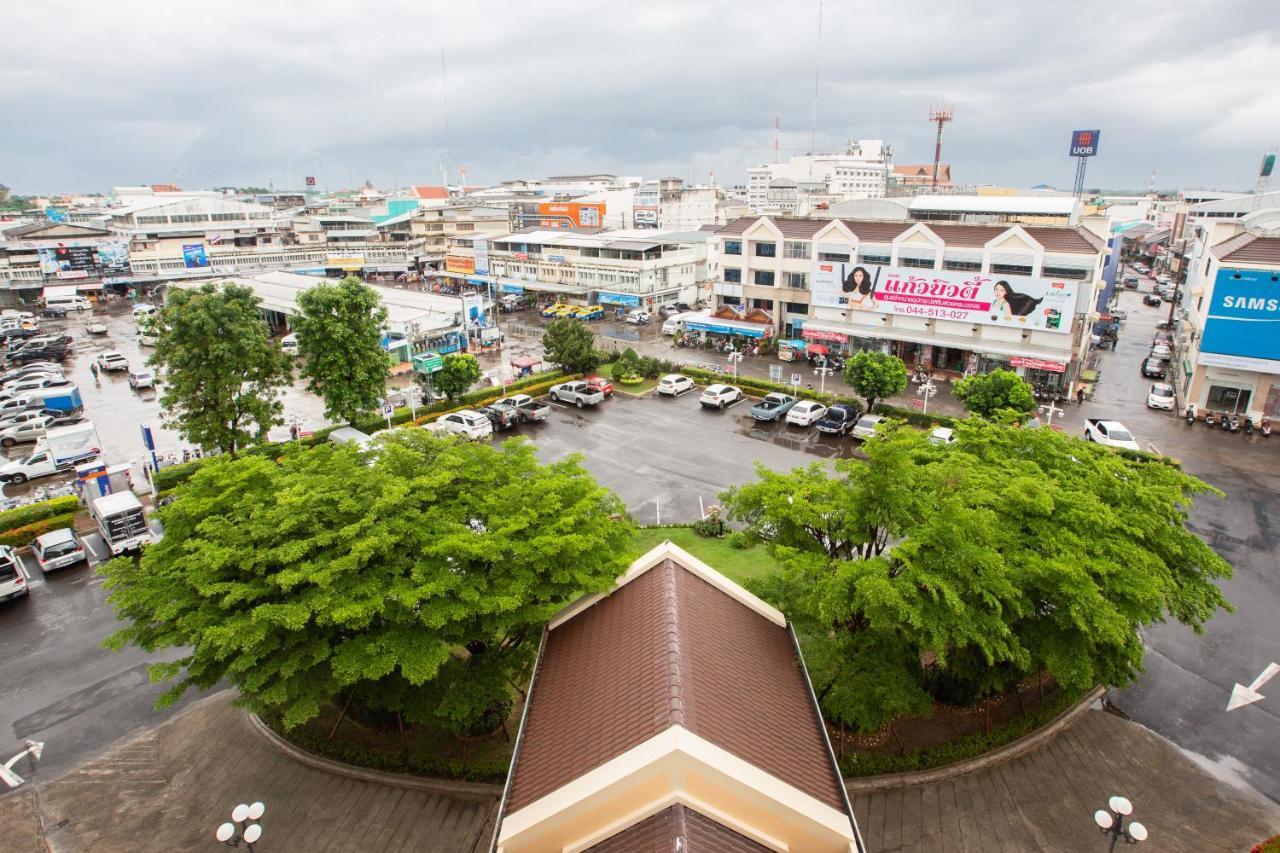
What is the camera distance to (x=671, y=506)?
25578 millimetres

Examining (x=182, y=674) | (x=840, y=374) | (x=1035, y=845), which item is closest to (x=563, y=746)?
(x=1035, y=845)

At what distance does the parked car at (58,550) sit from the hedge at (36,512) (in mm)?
2320

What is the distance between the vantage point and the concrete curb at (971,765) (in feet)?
43.8

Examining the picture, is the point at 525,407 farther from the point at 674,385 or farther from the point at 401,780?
the point at 401,780

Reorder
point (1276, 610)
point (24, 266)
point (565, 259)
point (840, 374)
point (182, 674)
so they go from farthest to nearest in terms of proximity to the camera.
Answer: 1. point (24, 266)
2. point (565, 259)
3. point (840, 374)
4. point (1276, 610)
5. point (182, 674)

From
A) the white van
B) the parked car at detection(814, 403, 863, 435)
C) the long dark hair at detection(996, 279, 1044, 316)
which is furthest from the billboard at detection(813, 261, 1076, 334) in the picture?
the white van

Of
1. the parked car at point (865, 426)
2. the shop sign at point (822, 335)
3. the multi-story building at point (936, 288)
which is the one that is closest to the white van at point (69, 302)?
the multi-story building at point (936, 288)

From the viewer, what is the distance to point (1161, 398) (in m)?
36.1

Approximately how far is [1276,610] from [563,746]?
2116 cm

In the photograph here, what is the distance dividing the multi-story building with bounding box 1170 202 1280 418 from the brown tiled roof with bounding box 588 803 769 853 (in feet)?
122

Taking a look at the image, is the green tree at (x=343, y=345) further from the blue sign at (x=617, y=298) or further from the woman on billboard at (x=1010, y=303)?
the woman on billboard at (x=1010, y=303)

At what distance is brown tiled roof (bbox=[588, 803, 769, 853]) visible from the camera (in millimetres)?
7590

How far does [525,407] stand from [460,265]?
45.0m

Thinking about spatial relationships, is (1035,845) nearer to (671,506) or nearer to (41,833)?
(671,506)
